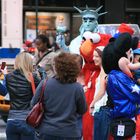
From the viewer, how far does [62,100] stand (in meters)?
5.08

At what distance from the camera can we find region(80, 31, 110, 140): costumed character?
732 cm

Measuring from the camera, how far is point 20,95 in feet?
20.0

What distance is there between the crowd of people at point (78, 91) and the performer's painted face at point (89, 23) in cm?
116

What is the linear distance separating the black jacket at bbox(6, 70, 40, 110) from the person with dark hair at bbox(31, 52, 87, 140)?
99 cm

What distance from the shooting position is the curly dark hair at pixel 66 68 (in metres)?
5.04

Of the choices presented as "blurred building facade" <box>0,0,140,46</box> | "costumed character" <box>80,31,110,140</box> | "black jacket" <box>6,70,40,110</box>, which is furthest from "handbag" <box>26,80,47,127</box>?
"blurred building facade" <box>0,0,140,46</box>

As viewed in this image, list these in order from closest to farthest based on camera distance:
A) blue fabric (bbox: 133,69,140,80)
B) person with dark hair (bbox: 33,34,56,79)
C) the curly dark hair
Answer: the curly dark hair < blue fabric (bbox: 133,69,140,80) < person with dark hair (bbox: 33,34,56,79)

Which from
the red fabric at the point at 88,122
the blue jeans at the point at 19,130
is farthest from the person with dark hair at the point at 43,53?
the blue jeans at the point at 19,130

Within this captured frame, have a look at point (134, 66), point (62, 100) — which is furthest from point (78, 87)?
point (134, 66)

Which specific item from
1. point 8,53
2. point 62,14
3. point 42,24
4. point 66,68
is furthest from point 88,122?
point 62,14

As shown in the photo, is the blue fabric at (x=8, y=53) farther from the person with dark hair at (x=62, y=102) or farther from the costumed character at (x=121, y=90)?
the person with dark hair at (x=62, y=102)

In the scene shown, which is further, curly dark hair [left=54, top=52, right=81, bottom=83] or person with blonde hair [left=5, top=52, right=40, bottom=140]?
person with blonde hair [left=5, top=52, right=40, bottom=140]

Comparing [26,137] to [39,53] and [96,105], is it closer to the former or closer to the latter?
[96,105]

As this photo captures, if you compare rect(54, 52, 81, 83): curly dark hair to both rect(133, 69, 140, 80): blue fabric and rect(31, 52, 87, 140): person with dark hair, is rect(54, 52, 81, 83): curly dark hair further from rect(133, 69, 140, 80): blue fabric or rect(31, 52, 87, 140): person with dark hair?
rect(133, 69, 140, 80): blue fabric
